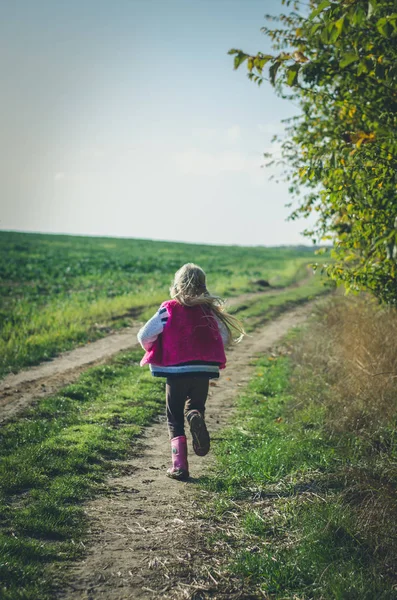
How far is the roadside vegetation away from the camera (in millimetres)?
3781

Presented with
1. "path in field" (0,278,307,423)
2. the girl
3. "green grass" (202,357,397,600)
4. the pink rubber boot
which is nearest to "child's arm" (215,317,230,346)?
the girl

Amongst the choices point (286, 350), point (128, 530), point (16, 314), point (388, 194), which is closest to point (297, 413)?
point (388, 194)

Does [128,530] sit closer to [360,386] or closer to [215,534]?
[215,534]

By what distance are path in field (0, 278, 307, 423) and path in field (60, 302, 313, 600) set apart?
2499mm

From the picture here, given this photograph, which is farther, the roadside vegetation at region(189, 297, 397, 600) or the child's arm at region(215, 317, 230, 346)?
the child's arm at region(215, 317, 230, 346)

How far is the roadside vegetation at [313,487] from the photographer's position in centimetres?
378

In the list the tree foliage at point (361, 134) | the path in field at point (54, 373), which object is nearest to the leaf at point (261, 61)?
the tree foliage at point (361, 134)

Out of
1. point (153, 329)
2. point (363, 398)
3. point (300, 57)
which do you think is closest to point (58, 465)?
point (153, 329)

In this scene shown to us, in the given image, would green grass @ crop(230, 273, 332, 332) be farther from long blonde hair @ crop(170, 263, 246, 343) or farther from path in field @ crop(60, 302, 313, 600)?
path in field @ crop(60, 302, 313, 600)

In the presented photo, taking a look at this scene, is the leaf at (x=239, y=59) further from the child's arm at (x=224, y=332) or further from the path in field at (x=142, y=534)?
the path in field at (x=142, y=534)

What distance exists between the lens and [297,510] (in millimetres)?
4746

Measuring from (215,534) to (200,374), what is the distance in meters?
1.69

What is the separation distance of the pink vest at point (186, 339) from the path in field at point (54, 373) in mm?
2977

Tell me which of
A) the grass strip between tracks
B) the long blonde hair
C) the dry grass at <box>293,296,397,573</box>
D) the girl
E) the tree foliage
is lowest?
the grass strip between tracks
